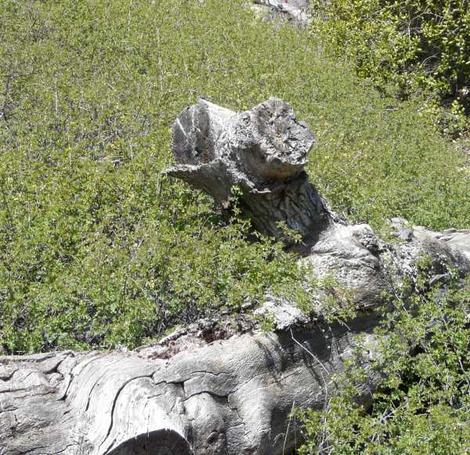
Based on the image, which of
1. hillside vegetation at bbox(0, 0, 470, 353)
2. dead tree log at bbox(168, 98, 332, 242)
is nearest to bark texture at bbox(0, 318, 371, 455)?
hillside vegetation at bbox(0, 0, 470, 353)

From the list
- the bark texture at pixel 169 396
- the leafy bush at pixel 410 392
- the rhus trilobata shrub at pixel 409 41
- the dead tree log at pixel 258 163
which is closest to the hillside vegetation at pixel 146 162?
the dead tree log at pixel 258 163

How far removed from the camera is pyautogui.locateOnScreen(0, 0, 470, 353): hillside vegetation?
5.42m

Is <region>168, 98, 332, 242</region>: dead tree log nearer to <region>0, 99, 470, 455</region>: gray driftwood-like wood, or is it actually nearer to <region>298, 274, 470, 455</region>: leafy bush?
<region>0, 99, 470, 455</region>: gray driftwood-like wood

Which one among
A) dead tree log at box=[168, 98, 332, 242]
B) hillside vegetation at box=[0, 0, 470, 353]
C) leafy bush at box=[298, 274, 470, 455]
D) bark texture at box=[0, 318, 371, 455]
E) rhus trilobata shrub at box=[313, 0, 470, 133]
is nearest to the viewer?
bark texture at box=[0, 318, 371, 455]

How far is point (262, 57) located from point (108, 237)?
5104 mm

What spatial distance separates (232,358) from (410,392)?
1.18m

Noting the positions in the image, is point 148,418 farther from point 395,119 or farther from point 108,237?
point 395,119

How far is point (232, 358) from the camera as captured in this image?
4742 millimetres

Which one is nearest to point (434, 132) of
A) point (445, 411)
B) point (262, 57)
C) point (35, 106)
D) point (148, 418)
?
point (262, 57)

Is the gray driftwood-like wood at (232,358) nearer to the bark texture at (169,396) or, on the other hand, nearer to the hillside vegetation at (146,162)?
the bark texture at (169,396)

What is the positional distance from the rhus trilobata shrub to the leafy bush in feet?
22.6

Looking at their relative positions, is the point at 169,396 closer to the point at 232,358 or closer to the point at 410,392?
the point at 232,358

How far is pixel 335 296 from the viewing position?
5445 mm

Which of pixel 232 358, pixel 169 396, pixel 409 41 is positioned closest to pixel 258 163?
pixel 232 358
